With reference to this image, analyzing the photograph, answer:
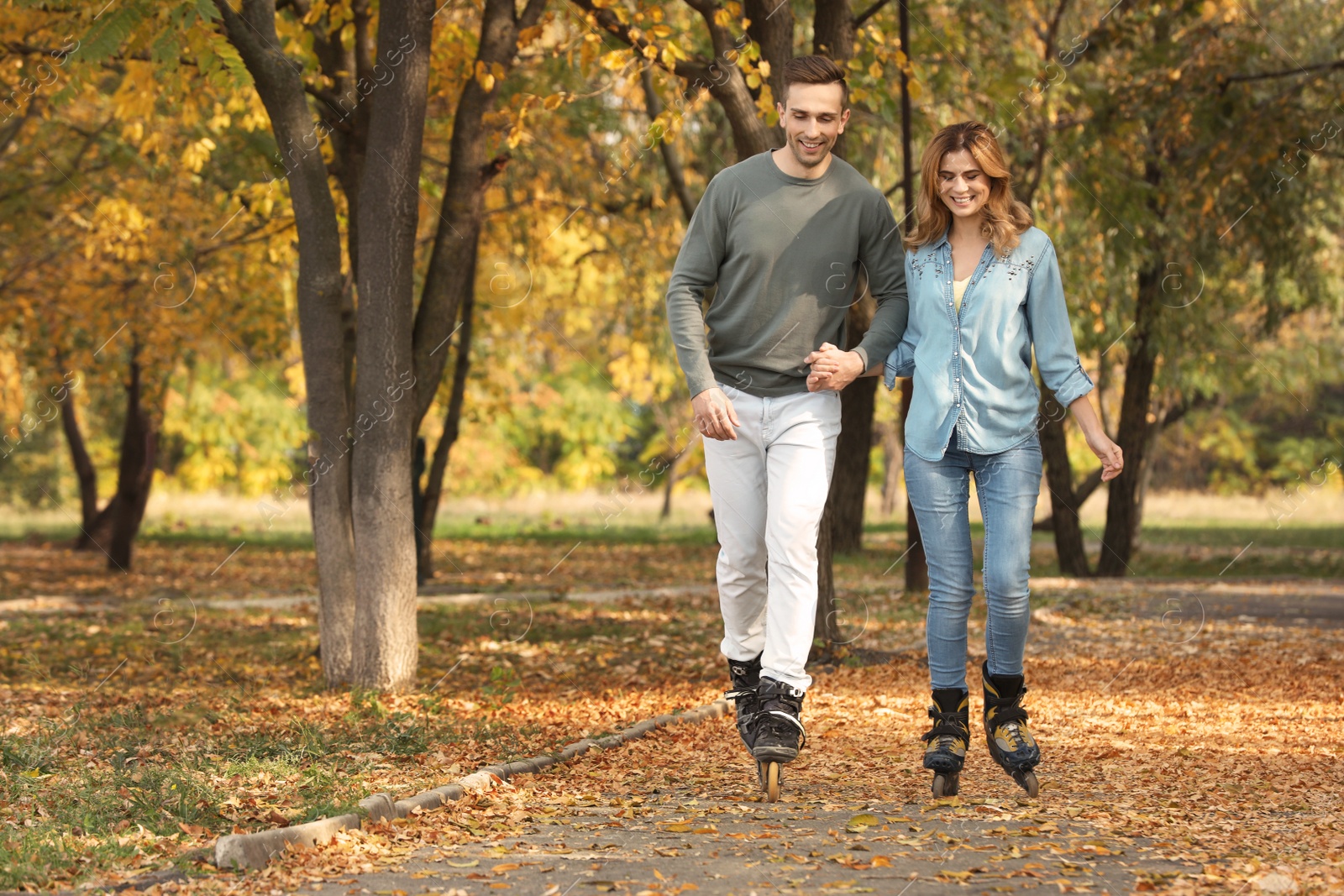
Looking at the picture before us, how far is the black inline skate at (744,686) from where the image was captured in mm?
4988

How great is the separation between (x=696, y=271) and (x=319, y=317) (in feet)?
12.1

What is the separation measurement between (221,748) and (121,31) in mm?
3942

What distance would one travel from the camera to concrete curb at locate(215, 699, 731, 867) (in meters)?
3.98

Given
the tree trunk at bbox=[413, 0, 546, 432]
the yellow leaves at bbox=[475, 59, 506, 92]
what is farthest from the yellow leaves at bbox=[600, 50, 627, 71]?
the tree trunk at bbox=[413, 0, 546, 432]

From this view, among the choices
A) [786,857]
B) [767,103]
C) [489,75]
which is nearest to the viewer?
[786,857]

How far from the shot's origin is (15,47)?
988 cm

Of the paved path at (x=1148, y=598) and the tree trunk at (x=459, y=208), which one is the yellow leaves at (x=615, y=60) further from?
the paved path at (x=1148, y=598)

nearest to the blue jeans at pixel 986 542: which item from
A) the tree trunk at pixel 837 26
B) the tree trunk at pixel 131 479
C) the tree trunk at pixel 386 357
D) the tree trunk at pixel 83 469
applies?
the tree trunk at pixel 386 357

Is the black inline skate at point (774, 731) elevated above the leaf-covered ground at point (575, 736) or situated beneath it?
elevated above

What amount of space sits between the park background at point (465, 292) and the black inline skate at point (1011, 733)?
6.97 feet

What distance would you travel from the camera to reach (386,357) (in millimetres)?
7770

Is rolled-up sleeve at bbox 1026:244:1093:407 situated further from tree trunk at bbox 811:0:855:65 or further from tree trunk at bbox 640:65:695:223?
tree trunk at bbox 640:65:695:223

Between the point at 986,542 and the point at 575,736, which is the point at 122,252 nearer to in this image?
the point at 575,736

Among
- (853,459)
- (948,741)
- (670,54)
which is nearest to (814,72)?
(948,741)
